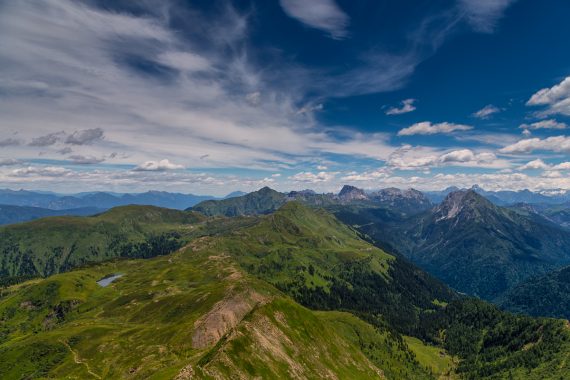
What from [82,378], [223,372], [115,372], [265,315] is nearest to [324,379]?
[265,315]

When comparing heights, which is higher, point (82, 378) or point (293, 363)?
point (293, 363)

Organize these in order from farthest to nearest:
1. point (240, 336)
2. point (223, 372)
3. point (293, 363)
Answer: point (293, 363) → point (240, 336) → point (223, 372)

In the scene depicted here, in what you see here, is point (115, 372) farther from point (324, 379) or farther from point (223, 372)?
point (324, 379)

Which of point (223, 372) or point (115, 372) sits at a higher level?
point (223, 372)

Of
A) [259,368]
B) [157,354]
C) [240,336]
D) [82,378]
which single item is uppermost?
[240,336]

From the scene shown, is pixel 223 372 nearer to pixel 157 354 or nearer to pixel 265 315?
pixel 265 315

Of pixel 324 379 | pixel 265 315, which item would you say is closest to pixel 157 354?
pixel 265 315

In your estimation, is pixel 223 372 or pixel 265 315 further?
pixel 265 315

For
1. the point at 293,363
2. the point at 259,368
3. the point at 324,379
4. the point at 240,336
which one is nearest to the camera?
the point at 259,368

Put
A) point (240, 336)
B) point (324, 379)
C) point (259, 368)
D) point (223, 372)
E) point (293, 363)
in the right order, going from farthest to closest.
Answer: point (324, 379) → point (293, 363) → point (240, 336) → point (259, 368) → point (223, 372)

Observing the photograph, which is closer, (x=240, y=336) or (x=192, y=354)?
(x=240, y=336)
